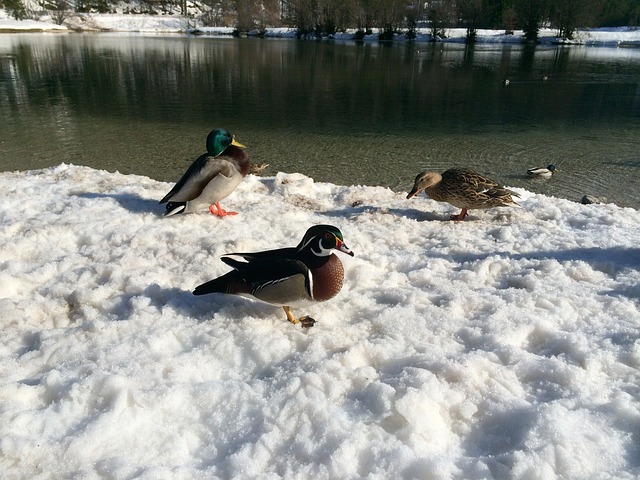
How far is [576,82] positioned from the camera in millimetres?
30547

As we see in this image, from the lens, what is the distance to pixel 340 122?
18.5 metres

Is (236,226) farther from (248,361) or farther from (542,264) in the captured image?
(542,264)

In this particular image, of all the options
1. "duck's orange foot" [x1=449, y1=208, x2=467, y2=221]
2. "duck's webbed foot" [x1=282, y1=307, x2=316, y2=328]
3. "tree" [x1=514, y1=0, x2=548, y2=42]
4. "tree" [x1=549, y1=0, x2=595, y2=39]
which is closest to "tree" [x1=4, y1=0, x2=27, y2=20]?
"tree" [x1=514, y1=0, x2=548, y2=42]

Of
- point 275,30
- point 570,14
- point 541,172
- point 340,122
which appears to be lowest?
point 541,172

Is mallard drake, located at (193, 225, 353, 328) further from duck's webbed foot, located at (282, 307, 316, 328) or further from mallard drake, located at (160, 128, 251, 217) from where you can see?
mallard drake, located at (160, 128, 251, 217)

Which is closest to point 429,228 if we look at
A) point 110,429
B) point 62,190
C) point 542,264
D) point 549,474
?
point 542,264

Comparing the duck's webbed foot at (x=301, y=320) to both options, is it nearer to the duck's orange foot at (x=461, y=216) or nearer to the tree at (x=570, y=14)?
the duck's orange foot at (x=461, y=216)

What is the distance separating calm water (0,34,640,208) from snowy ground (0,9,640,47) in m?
59.5

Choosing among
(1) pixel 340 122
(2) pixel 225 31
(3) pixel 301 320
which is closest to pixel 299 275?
(3) pixel 301 320

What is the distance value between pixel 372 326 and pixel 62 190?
20.0ft

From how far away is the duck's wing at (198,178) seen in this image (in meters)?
6.57

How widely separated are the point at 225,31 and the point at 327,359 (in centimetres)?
12293

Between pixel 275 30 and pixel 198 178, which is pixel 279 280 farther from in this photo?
pixel 275 30

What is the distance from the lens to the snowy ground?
84.9m
